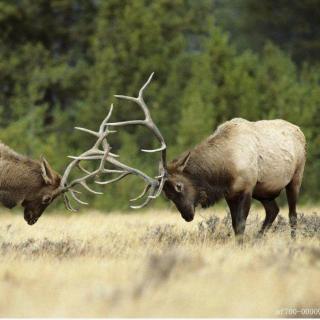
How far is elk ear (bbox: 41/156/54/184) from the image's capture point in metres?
10.6

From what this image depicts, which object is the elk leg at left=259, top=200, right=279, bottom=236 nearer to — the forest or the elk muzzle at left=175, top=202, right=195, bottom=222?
the elk muzzle at left=175, top=202, right=195, bottom=222

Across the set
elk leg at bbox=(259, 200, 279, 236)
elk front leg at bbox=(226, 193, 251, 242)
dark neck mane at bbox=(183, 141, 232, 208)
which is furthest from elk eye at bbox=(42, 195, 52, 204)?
elk leg at bbox=(259, 200, 279, 236)

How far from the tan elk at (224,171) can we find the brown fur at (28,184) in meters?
0.81

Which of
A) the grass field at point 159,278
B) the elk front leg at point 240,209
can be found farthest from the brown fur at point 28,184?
the elk front leg at point 240,209

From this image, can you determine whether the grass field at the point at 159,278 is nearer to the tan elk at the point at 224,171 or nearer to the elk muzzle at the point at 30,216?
the tan elk at the point at 224,171

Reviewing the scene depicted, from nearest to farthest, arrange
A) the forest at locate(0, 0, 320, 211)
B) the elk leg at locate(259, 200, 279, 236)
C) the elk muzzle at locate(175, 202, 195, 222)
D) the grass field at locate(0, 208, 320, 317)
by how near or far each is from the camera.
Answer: the grass field at locate(0, 208, 320, 317) < the elk muzzle at locate(175, 202, 195, 222) < the elk leg at locate(259, 200, 279, 236) < the forest at locate(0, 0, 320, 211)

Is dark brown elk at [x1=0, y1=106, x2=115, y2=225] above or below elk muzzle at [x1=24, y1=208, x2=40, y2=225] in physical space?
above

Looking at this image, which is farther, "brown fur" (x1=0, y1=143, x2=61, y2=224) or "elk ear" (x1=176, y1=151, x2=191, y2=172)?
"brown fur" (x1=0, y1=143, x2=61, y2=224)

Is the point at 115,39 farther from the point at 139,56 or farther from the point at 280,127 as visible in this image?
the point at 280,127

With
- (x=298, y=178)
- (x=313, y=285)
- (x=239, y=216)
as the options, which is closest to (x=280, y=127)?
(x=298, y=178)

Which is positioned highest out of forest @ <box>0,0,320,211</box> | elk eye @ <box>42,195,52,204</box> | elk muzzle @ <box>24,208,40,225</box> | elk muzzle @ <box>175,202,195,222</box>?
elk muzzle @ <box>175,202,195,222</box>

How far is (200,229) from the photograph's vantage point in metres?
11.1

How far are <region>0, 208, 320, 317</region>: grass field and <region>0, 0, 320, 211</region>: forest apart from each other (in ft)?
30.9

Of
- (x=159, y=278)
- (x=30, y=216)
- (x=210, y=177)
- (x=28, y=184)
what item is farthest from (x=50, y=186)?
(x=159, y=278)
